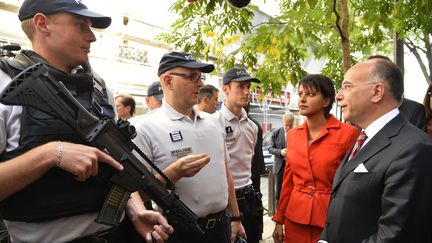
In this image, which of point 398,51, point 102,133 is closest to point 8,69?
point 102,133

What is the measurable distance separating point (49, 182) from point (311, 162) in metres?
2.13

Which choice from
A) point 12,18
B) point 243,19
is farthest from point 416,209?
point 12,18

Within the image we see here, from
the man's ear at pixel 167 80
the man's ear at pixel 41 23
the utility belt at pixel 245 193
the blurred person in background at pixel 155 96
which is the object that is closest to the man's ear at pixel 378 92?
the man's ear at pixel 167 80

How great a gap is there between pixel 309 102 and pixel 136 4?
45.6ft

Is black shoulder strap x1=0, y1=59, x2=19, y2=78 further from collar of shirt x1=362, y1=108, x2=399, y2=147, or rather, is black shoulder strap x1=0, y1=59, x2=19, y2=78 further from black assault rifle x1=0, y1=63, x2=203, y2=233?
collar of shirt x1=362, y1=108, x2=399, y2=147

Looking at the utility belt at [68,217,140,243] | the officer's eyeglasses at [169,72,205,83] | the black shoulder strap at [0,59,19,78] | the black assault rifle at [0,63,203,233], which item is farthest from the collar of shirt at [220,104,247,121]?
the black shoulder strap at [0,59,19,78]

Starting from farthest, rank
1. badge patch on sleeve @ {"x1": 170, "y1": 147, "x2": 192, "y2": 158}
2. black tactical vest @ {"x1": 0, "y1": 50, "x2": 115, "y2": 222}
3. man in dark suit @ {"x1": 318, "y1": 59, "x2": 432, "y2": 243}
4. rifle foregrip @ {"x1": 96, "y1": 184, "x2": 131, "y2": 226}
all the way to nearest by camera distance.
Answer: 1. badge patch on sleeve @ {"x1": 170, "y1": 147, "x2": 192, "y2": 158}
2. man in dark suit @ {"x1": 318, "y1": 59, "x2": 432, "y2": 243}
3. rifle foregrip @ {"x1": 96, "y1": 184, "x2": 131, "y2": 226}
4. black tactical vest @ {"x1": 0, "y1": 50, "x2": 115, "y2": 222}

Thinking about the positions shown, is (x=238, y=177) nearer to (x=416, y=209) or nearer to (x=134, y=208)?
(x=134, y=208)

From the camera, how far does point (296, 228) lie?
321 cm

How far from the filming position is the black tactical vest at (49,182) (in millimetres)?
1664

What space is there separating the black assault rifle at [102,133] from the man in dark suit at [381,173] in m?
0.98

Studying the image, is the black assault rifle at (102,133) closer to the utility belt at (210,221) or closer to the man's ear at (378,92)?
the utility belt at (210,221)

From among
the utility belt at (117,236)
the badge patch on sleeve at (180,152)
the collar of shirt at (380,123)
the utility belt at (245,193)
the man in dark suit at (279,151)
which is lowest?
the man in dark suit at (279,151)

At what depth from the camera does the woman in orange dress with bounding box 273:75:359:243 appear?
3.06 metres
